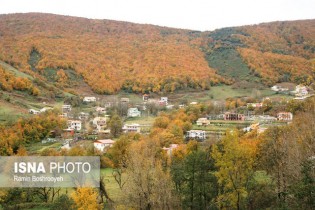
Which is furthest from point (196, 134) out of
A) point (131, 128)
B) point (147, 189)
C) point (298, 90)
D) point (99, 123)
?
point (298, 90)

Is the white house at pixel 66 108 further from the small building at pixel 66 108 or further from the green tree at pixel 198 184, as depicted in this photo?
the green tree at pixel 198 184

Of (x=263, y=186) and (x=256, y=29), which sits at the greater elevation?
(x=256, y=29)

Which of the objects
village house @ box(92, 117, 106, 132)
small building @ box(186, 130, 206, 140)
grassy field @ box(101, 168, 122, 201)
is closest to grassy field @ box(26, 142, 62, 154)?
village house @ box(92, 117, 106, 132)

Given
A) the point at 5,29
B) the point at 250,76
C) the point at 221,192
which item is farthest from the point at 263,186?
the point at 5,29

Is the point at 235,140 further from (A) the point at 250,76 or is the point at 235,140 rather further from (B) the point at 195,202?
(A) the point at 250,76

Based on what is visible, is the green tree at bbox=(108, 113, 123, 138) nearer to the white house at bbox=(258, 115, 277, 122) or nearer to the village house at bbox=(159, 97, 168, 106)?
the white house at bbox=(258, 115, 277, 122)

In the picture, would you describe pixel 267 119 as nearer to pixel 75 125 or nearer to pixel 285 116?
pixel 285 116
